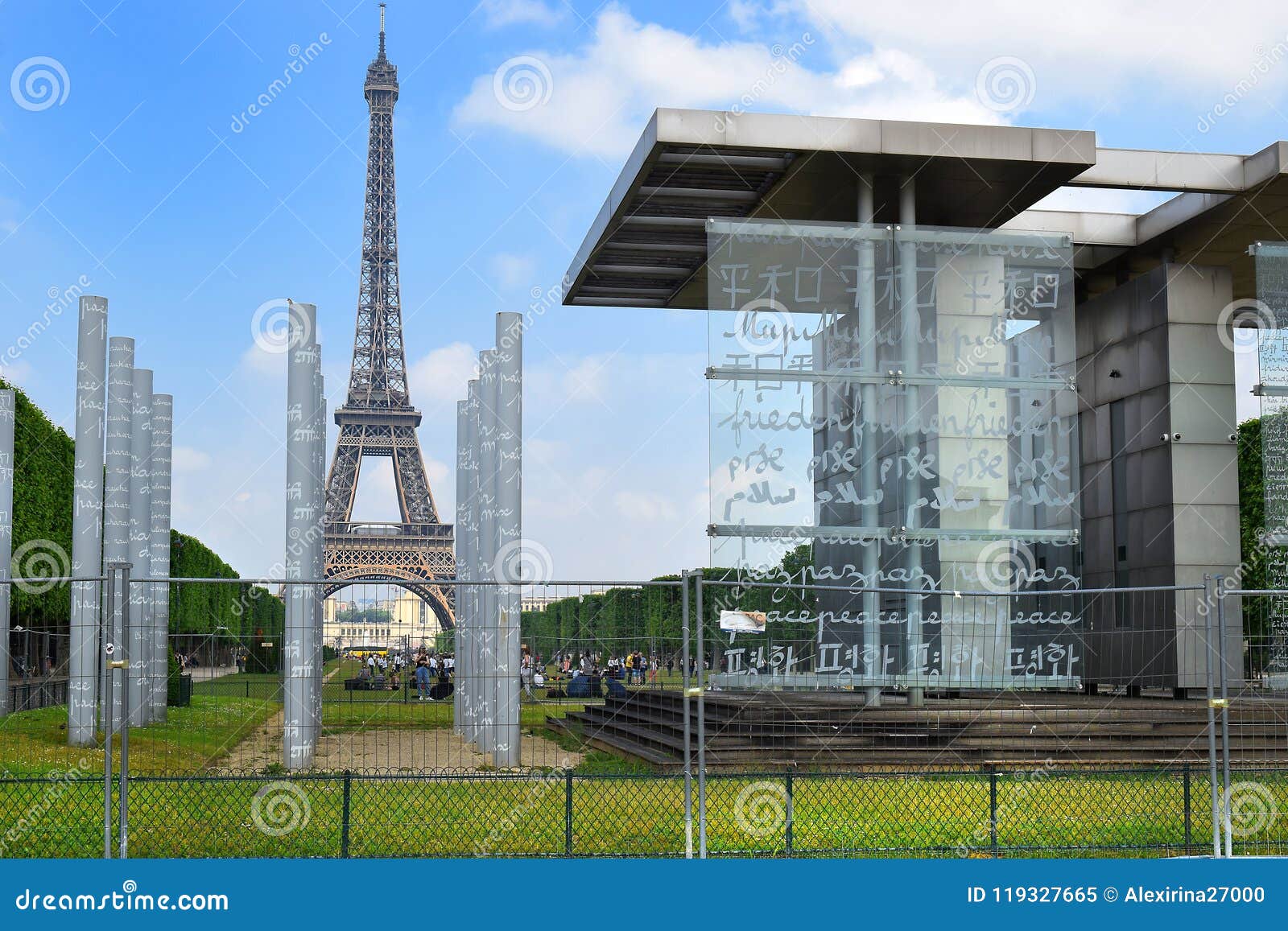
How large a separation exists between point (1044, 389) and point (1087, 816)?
25.4ft

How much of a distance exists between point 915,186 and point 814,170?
1485 millimetres

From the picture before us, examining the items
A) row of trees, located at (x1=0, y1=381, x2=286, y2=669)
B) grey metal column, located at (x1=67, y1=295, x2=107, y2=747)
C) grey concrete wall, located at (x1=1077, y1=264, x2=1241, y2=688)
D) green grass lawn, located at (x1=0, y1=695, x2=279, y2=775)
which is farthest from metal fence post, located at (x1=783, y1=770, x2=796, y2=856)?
row of trees, located at (x1=0, y1=381, x2=286, y2=669)

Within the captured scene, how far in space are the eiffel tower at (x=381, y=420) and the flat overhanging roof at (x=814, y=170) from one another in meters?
48.6

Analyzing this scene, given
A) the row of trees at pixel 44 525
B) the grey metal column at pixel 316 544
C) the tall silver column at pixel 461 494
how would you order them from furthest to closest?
the row of trees at pixel 44 525, the tall silver column at pixel 461 494, the grey metal column at pixel 316 544

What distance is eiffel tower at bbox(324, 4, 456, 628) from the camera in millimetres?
70875

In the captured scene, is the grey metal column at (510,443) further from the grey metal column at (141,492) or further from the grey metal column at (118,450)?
the grey metal column at (141,492)

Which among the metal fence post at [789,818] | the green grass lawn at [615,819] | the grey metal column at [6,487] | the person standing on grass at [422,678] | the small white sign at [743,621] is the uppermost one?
the grey metal column at [6,487]

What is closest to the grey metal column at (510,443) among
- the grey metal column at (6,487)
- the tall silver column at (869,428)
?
the tall silver column at (869,428)

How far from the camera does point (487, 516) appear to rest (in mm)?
19594

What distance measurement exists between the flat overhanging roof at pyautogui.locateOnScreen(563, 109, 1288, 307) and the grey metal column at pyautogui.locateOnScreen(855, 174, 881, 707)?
127 centimetres

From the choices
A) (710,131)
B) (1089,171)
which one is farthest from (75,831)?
(1089,171)

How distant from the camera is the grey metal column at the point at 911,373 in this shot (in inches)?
682

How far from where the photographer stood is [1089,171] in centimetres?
1941

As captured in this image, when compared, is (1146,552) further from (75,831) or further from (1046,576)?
(75,831)
